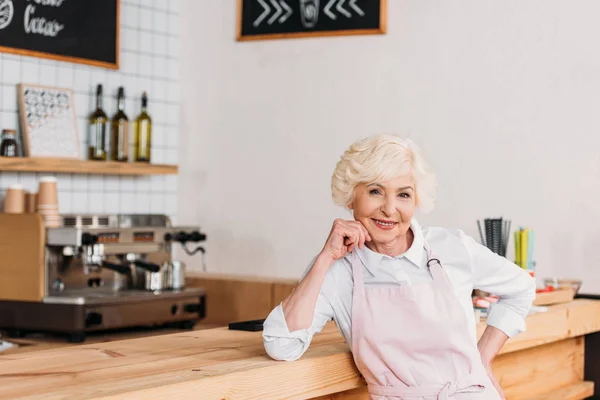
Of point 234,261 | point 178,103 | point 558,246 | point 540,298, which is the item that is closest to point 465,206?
point 558,246

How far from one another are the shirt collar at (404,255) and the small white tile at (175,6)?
2957 mm

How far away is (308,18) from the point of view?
4.35 metres

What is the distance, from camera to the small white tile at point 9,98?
3965 mm

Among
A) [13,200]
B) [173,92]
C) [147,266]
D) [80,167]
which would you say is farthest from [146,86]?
[147,266]

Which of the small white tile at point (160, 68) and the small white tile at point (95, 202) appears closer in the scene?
the small white tile at point (95, 202)

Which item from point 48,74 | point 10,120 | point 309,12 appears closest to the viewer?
point 10,120

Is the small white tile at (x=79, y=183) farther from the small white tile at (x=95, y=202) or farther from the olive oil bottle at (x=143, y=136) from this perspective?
the olive oil bottle at (x=143, y=136)

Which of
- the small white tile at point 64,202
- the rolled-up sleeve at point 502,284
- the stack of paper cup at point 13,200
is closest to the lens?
the rolled-up sleeve at point 502,284

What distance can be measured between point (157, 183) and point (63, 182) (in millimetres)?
590

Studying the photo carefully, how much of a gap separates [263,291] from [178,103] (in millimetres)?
1298

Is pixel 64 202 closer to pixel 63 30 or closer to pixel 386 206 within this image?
pixel 63 30

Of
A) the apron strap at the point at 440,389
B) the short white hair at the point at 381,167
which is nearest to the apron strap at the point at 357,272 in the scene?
the short white hair at the point at 381,167

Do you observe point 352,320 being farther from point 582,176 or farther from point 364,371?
point 582,176

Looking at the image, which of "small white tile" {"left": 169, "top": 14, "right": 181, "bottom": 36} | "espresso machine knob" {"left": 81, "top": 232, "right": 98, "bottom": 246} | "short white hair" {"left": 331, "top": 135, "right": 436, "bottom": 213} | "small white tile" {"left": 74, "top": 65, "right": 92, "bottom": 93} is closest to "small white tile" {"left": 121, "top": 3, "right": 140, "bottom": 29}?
Answer: "small white tile" {"left": 169, "top": 14, "right": 181, "bottom": 36}
